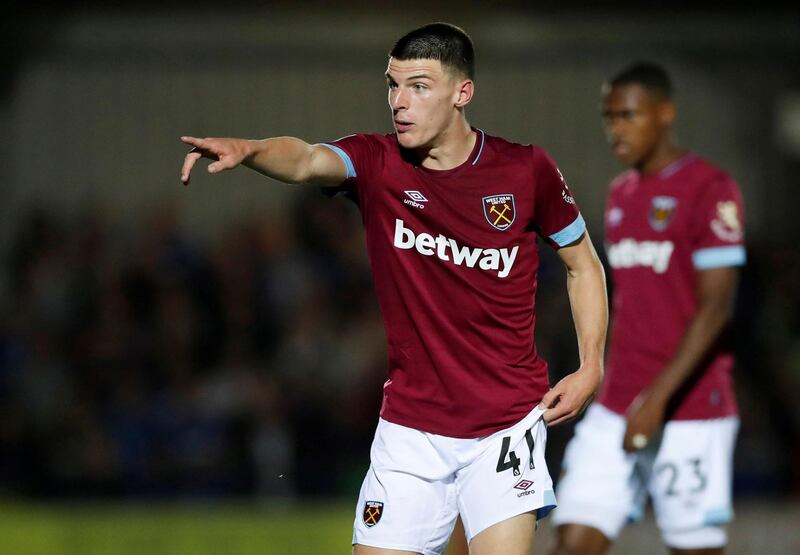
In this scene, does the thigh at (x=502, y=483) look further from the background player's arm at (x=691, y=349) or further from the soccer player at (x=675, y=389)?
the soccer player at (x=675, y=389)

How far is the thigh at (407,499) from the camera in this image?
14.0 feet

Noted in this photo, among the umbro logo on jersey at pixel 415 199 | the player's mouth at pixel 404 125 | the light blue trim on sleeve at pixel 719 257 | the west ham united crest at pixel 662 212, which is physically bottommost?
the light blue trim on sleeve at pixel 719 257

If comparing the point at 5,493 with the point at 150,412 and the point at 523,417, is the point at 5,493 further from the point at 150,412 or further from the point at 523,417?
the point at 523,417

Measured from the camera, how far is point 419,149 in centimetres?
445

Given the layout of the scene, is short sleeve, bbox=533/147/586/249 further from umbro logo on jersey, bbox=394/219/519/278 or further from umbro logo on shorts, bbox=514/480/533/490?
umbro logo on shorts, bbox=514/480/533/490

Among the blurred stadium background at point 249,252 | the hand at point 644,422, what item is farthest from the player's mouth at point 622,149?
the blurred stadium background at point 249,252

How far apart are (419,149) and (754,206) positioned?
816cm

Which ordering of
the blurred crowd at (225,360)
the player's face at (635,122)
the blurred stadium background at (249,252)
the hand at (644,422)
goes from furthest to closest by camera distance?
the blurred crowd at (225,360) < the blurred stadium background at (249,252) < the player's face at (635,122) < the hand at (644,422)

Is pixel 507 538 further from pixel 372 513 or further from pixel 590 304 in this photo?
pixel 590 304

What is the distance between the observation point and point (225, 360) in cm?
968

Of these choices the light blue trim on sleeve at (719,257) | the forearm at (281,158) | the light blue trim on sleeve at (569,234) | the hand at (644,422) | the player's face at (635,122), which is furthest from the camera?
the player's face at (635,122)

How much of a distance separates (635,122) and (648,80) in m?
0.24

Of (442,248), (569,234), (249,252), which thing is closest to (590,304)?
(569,234)

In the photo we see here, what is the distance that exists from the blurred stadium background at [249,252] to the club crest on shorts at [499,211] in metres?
4.03
